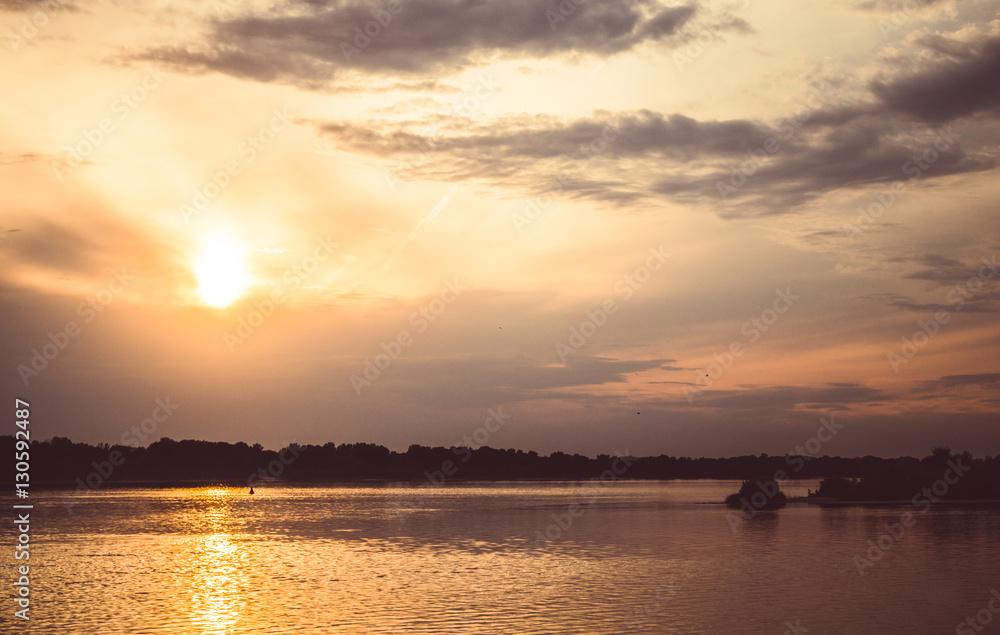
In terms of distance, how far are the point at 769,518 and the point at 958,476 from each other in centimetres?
5221

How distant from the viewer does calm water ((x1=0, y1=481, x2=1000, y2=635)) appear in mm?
33312

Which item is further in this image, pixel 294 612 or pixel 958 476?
pixel 958 476

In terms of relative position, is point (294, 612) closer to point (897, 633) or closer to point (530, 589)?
point (530, 589)

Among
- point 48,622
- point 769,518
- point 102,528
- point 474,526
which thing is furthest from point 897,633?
point 102,528

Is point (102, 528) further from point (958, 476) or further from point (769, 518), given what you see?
point (958, 476)

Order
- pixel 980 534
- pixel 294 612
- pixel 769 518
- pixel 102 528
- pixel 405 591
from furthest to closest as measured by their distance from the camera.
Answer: pixel 769 518 < pixel 102 528 < pixel 980 534 < pixel 405 591 < pixel 294 612

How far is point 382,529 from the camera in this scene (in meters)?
81.6

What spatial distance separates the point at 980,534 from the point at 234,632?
2515 inches

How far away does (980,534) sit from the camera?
2785 inches

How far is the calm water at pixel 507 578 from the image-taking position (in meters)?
33.3

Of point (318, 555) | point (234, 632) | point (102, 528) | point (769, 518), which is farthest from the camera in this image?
point (769, 518)

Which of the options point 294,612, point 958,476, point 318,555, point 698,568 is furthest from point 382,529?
point 958,476

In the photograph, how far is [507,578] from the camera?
44.8 meters

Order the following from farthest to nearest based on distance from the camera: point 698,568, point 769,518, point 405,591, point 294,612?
point 769,518, point 698,568, point 405,591, point 294,612
